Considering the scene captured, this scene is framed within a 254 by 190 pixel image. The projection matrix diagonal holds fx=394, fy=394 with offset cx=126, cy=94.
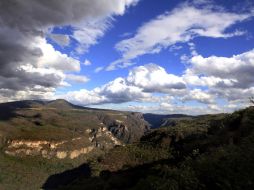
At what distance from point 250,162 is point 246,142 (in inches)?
135

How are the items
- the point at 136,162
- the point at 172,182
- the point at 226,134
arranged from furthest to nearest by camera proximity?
the point at 136,162, the point at 226,134, the point at 172,182

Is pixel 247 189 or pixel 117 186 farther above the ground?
pixel 247 189

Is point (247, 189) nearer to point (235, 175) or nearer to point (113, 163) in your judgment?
point (235, 175)

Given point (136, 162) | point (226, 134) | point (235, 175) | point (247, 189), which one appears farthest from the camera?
point (136, 162)

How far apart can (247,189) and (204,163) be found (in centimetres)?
497

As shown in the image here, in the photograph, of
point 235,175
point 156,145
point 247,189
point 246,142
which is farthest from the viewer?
point 156,145

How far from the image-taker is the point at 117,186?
408ft

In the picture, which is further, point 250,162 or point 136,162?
point 136,162

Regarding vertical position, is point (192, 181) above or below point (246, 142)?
below

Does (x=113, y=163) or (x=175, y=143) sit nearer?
(x=175, y=143)

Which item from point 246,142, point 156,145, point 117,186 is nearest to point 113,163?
point 156,145

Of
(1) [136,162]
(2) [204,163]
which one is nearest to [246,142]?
(2) [204,163]

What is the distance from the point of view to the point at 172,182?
24.2m

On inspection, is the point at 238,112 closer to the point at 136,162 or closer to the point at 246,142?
the point at 246,142
